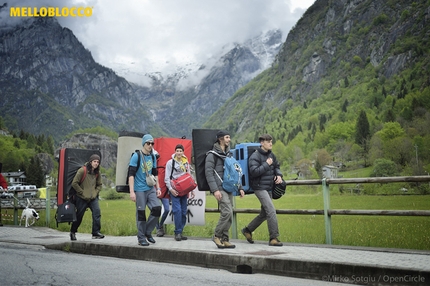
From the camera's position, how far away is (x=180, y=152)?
10.5 m

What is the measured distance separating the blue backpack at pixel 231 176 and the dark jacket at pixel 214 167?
0.32 ft

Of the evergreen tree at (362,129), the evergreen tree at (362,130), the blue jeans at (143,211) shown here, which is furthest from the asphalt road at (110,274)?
the evergreen tree at (362,129)

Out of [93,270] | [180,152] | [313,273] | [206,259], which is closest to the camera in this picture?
[313,273]

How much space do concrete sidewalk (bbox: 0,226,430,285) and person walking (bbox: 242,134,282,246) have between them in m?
0.44

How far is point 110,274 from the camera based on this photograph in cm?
709

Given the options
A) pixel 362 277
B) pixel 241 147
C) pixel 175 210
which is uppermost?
pixel 241 147

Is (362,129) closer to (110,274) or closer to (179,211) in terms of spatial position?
(179,211)

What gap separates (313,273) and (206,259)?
2021 millimetres

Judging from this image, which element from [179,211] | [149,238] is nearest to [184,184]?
[179,211]

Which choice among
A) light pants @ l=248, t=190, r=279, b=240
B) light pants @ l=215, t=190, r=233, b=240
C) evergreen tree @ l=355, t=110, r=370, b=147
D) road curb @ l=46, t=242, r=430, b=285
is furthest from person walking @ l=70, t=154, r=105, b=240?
evergreen tree @ l=355, t=110, r=370, b=147

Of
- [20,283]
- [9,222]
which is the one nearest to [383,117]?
[9,222]

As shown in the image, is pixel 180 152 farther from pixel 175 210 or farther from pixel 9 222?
pixel 9 222

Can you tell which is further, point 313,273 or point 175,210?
point 175,210

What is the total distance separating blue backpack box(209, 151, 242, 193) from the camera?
8.99 metres
